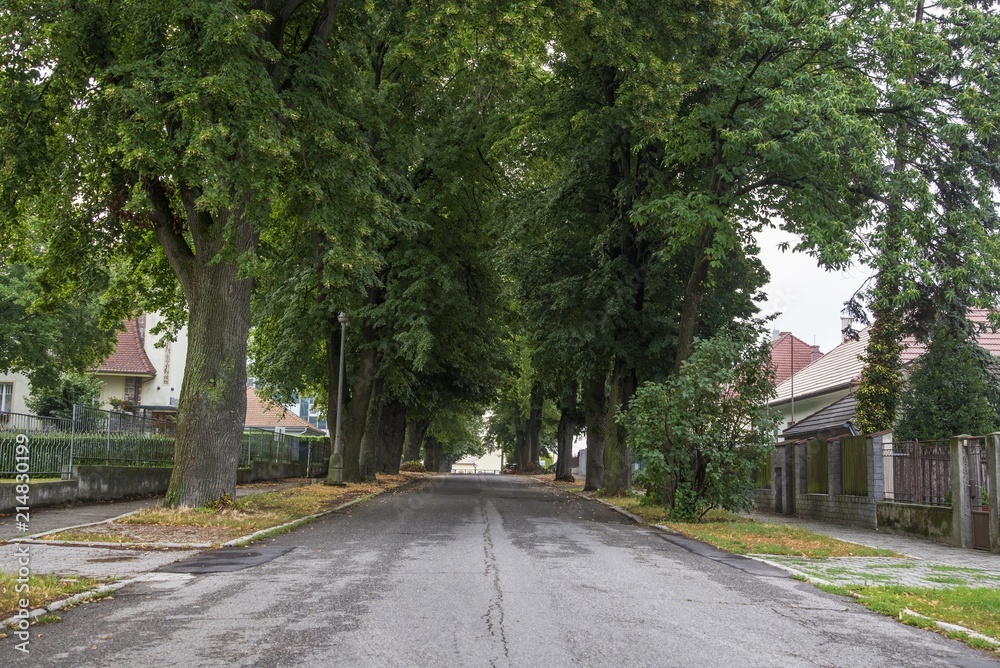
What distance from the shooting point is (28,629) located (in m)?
6.13

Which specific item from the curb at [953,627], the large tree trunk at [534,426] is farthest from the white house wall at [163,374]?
the curb at [953,627]

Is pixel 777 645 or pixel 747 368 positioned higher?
pixel 747 368

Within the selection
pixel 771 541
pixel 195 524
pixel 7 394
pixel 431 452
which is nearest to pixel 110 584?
pixel 195 524

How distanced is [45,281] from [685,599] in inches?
540

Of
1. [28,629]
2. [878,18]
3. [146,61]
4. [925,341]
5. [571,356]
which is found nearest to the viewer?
[28,629]

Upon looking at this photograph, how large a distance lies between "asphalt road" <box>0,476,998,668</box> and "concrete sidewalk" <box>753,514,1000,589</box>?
2.70 feet

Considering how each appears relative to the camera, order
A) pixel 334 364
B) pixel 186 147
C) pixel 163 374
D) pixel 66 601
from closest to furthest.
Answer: pixel 66 601
pixel 186 147
pixel 334 364
pixel 163 374

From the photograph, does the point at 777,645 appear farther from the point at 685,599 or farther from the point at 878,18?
the point at 878,18

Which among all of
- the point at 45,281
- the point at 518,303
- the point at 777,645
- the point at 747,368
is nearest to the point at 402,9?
the point at 45,281

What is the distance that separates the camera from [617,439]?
26.2 m

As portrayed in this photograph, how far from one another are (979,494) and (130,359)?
43369 millimetres

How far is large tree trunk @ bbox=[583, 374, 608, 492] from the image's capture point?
101 ft

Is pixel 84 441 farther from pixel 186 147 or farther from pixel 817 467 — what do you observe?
pixel 817 467

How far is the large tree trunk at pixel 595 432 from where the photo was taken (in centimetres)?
3078
